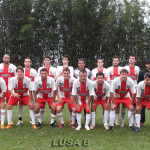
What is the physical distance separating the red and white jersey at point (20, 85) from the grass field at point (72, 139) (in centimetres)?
101

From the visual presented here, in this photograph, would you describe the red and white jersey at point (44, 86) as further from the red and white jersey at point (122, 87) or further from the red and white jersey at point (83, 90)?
the red and white jersey at point (122, 87)

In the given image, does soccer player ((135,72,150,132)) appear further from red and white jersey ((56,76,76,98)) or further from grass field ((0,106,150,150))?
red and white jersey ((56,76,76,98))

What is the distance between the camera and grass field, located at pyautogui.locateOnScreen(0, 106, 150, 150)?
14.7 ft

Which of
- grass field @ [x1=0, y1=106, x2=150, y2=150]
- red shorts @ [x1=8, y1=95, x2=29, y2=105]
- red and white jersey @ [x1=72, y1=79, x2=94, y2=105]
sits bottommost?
grass field @ [x1=0, y1=106, x2=150, y2=150]

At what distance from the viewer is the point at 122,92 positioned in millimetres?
6188

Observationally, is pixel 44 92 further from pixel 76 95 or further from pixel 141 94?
pixel 141 94

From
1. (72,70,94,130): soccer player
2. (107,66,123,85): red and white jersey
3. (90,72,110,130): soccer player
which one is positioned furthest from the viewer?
(107,66,123,85): red and white jersey

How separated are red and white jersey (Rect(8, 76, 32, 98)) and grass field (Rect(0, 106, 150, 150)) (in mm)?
1011

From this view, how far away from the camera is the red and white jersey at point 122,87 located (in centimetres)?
605

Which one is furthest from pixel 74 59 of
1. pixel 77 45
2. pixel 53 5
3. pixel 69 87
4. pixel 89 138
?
pixel 89 138

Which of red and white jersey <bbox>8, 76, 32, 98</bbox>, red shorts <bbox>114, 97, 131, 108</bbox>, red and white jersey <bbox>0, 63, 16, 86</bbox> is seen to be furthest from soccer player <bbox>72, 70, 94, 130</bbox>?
red and white jersey <bbox>0, 63, 16, 86</bbox>

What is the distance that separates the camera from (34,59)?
65.6ft

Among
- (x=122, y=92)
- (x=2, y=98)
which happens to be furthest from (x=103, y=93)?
(x=2, y=98)

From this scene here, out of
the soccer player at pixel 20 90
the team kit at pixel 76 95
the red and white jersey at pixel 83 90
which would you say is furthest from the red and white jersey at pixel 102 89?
the soccer player at pixel 20 90
